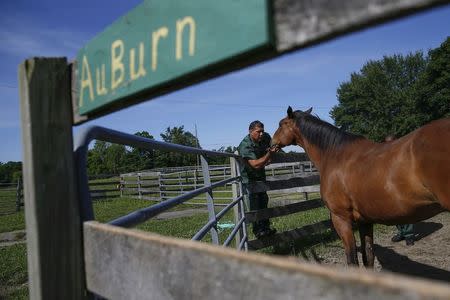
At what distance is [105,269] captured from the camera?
85 centimetres

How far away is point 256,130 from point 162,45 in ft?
15.2

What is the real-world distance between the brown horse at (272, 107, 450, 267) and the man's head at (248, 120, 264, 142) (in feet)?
1.71

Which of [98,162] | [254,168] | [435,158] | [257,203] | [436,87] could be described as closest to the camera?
[435,158]

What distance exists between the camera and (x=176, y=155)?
2084 inches

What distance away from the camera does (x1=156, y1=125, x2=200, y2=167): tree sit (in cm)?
5138

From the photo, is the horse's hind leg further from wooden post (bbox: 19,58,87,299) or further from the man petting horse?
wooden post (bbox: 19,58,87,299)

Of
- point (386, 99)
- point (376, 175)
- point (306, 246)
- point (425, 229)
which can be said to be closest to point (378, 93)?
point (386, 99)

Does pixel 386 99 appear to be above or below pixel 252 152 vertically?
above

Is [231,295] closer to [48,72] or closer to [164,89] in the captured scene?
[164,89]

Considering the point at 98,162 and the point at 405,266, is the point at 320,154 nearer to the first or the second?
the point at 405,266

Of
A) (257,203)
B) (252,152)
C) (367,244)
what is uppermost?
(252,152)

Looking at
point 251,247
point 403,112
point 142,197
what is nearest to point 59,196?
point 251,247

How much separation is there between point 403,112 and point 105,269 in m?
50.6

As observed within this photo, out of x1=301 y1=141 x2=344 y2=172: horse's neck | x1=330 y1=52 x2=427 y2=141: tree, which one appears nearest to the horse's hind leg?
x1=301 y1=141 x2=344 y2=172: horse's neck
